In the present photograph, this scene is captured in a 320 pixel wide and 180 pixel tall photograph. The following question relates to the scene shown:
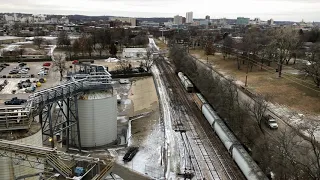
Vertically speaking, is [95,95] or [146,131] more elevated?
[95,95]

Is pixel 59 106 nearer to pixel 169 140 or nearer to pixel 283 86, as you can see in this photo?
pixel 169 140

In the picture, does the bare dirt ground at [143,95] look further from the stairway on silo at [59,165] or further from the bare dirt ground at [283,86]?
the stairway on silo at [59,165]

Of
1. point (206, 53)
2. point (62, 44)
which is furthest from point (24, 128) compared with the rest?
point (62, 44)

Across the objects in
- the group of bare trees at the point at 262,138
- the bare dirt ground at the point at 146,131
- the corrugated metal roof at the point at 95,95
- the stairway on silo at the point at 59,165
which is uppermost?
the corrugated metal roof at the point at 95,95

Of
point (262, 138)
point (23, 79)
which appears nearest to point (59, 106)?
point (262, 138)

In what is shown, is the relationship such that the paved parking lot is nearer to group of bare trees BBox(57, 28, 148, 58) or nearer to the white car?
the white car

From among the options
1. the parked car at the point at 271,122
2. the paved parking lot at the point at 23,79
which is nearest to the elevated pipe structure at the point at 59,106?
the parked car at the point at 271,122
